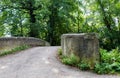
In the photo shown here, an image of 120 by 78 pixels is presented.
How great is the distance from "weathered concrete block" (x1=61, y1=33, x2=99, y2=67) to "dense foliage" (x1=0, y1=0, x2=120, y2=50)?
55.9 ft

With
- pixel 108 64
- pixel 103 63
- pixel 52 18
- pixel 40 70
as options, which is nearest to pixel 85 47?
pixel 103 63

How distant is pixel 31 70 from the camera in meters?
8.48

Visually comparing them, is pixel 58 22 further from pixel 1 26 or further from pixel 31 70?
pixel 31 70

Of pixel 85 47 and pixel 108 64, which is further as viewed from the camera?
pixel 85 47

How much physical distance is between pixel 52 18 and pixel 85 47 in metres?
19.4

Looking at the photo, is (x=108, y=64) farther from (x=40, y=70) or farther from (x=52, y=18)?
(x=52, y=18)

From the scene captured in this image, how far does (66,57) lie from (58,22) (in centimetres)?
1925

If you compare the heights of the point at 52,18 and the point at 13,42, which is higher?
the point at 52,18

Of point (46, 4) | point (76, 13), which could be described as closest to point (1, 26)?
point (46, 4)

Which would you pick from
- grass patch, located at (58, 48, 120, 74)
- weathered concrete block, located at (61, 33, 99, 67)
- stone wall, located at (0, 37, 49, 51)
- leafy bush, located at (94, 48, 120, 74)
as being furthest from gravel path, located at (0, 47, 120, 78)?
stone wall, located at (0, 37, 49, 51)

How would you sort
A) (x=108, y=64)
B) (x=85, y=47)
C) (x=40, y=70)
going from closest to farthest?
(x=40, y=70) < (x=108, y=64) < (x=85, y=47)

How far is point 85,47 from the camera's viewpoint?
9.13 metres

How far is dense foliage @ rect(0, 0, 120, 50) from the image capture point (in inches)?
1056

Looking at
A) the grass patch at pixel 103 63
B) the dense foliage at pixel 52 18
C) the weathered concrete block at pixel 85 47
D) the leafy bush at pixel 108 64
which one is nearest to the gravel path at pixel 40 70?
the grass patch at pixel 103 63
